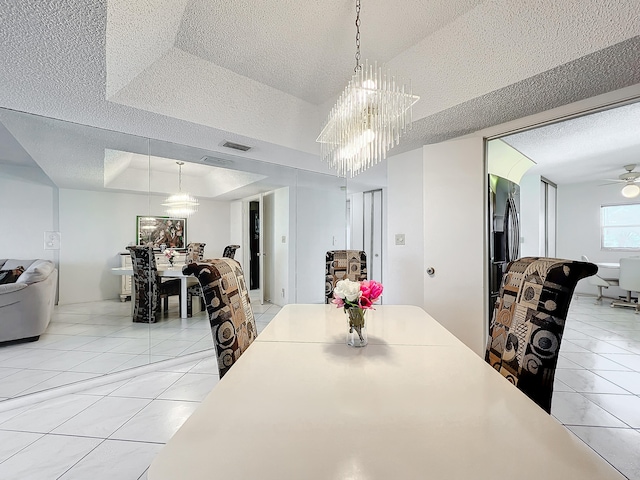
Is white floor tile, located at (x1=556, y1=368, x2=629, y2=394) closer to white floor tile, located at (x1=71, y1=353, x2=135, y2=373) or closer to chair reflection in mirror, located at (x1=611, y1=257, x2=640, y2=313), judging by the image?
chair reflection in mirror, located at (x1=611, y1=257, x2=640, y2=313)

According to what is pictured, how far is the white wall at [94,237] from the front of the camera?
289 centimetres

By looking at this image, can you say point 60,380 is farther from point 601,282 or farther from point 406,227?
point 601,282

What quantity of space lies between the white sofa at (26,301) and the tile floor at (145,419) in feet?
4.54

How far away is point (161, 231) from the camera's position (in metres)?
3.35

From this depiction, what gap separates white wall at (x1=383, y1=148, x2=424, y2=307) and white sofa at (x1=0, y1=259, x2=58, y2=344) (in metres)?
3.66

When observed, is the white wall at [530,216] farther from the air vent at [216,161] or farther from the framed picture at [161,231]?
the framed picture at [161,231]

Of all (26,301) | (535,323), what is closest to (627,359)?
(535,323)

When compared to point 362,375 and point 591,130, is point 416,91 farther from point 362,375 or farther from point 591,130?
point 591,130

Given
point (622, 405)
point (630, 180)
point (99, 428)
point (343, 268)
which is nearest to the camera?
point (99, 428)

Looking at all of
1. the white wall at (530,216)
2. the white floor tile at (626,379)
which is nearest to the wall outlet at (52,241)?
the white floor tile at (626,379)

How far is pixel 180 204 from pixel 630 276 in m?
6.66

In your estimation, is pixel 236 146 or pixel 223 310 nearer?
pixel 223 310

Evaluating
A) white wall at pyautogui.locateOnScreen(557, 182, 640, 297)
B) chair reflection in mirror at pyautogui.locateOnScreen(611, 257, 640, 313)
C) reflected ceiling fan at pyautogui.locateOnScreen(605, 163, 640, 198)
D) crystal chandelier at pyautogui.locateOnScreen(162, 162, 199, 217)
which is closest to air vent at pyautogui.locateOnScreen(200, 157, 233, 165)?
crystal chandelier at pyautogui.locateOnScreen(162, 162, 199, 217)

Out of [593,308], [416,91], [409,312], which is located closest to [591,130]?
[416,91]
